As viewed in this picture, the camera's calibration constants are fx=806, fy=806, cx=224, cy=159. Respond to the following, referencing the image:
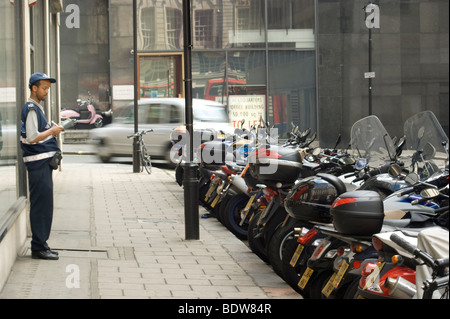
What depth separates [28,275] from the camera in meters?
6.94

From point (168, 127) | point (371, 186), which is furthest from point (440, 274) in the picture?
point (168, 127)

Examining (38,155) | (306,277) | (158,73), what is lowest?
(306,277)

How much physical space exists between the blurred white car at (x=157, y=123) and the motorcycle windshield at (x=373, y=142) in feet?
41.6

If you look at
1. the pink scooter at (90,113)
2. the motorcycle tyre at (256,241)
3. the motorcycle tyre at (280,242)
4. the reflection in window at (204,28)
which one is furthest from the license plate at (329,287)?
the pink scooter at (90,113)

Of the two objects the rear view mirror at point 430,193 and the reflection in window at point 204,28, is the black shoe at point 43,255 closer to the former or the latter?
the rear view mirror at point 430,193

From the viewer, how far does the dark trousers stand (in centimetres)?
746

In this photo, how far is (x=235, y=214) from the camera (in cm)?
1020

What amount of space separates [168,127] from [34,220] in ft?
47.4

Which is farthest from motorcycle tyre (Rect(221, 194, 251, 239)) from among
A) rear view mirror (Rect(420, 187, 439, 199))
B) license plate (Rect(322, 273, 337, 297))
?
rear view mirror (Rect(420, 187, 439, 199))

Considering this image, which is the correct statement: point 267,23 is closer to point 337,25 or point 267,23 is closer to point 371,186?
point 337,25

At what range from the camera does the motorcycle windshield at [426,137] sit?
6598 millimetres

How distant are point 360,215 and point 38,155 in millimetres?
3613

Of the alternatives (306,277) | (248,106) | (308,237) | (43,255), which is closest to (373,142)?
(308,237)

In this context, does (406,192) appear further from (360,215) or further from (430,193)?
(360,215)
